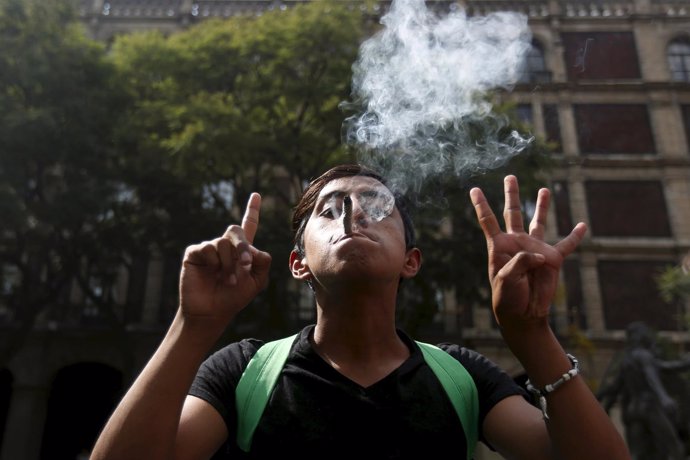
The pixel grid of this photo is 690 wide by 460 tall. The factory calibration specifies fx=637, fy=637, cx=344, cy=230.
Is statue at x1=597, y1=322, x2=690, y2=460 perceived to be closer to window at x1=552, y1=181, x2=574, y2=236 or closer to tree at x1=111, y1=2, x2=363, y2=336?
tree at x1=111, y1=2, x2=363, y2=336

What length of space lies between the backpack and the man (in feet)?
0.08

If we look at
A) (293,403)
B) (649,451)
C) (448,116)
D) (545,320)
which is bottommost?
(649,451)

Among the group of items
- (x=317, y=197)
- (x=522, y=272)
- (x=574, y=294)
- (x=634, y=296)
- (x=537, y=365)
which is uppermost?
(x=574, y=294)

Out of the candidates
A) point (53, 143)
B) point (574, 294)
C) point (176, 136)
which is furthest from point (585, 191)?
point (53, 143)

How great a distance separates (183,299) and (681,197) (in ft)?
70.2

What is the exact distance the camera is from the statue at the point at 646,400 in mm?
8820

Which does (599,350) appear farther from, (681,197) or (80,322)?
(80,322)

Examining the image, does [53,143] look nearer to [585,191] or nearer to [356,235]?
[356,235]

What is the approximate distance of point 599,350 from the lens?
18.2 metres

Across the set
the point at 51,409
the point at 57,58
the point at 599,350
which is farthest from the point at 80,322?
the point at 599,350

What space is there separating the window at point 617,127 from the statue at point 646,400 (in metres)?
12.7

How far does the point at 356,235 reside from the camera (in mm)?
1922

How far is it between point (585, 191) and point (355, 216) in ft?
65.6

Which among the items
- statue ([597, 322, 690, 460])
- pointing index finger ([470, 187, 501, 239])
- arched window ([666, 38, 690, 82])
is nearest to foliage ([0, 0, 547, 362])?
statue ([597, 322, 690, 460])
